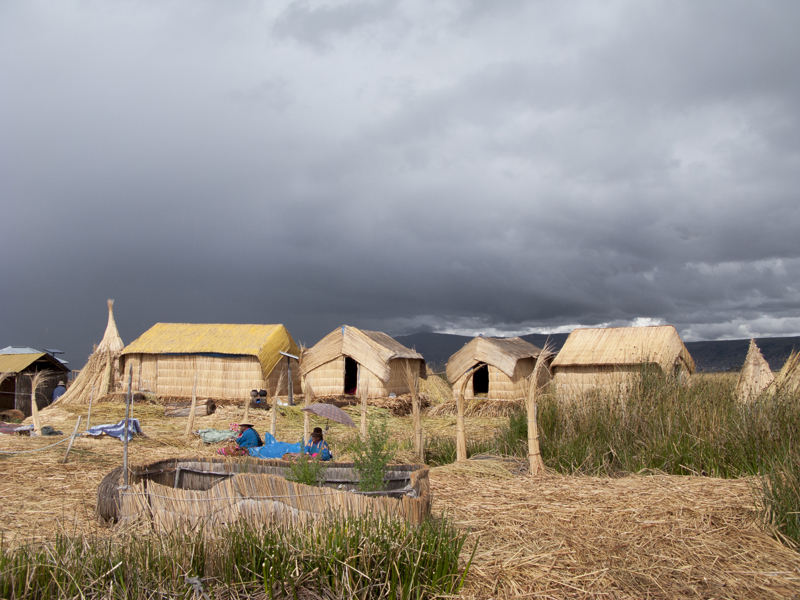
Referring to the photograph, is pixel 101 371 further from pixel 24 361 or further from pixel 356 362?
pixel 356 362

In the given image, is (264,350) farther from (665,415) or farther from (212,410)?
(665,415)

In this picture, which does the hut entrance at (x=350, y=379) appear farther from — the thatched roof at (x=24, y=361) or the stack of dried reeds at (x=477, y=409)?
the thatched roof at (x=24, y=361)

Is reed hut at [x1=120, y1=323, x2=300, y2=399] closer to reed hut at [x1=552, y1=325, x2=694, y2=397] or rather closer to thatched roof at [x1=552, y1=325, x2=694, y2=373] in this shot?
reed hut at [x1=552, y1=325, x2=694, y2=397]

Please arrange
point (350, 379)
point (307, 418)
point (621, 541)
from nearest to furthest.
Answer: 1. point (621, 541)
2. point (307, 418)
3. point (350, 379)

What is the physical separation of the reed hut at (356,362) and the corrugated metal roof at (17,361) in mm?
10607

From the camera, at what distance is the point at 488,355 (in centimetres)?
1969

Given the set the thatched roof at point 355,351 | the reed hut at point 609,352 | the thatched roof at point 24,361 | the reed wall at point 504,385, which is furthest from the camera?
the thatched roof at point 24,361

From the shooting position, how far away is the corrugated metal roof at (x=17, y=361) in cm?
2164

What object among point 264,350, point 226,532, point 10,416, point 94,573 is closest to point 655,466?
point 226,532

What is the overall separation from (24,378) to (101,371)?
306 centimetres

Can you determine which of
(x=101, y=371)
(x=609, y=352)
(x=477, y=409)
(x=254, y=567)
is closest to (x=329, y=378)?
(x=477, y=409)

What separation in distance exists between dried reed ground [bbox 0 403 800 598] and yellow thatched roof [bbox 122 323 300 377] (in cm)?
1157

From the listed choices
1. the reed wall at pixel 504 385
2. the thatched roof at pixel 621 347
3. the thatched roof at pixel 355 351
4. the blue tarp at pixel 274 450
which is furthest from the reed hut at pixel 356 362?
the blue tarp at pixel 274 450

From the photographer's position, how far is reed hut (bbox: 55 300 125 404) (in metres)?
20.1
